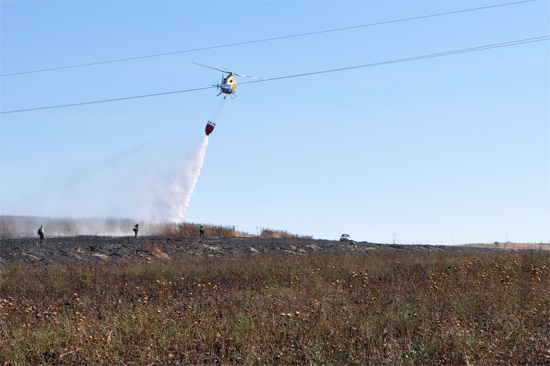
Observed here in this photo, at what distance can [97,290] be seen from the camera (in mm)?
16844

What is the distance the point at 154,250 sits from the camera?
31.7 m

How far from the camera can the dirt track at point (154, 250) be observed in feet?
95.9

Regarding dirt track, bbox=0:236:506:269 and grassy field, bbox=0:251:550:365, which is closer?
grassy field, bbox=0:251:550:365

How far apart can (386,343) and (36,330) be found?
5584mm

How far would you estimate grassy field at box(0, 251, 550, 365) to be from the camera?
965 centimetres

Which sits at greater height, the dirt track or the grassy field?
the dirt track

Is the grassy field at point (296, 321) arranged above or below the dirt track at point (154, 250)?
below

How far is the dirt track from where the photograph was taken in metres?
→ 29.2

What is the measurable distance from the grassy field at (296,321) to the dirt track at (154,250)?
11.6m

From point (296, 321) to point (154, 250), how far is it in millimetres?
21344

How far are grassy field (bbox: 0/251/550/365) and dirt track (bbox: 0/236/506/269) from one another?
458 inches

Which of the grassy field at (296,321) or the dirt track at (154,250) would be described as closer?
the grassy field at (296,321)

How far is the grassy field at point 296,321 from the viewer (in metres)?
9.65

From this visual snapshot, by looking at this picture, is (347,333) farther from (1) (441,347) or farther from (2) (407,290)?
(2) (407,290)
